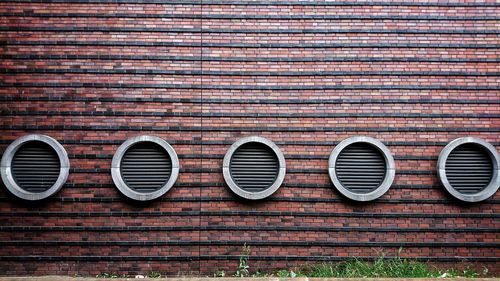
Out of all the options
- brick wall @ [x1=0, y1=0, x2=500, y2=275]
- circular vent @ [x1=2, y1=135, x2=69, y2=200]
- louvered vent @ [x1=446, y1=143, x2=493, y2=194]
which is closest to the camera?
circular vent @ [x1=2, y1=135, x2=69, y2=200]

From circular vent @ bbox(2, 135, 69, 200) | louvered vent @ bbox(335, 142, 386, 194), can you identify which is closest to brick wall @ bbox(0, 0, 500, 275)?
circular vent @ bbox(2, 135, 69, 200)

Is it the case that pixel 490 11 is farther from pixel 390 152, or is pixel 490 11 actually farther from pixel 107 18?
pixel 107 18

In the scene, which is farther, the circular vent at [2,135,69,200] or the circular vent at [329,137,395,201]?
the circular vent at [329,137,395,201]

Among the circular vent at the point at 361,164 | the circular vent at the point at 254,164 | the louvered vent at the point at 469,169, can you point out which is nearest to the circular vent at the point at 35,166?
the circular vent at the point at 254,164

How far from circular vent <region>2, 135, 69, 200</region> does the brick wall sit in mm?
193

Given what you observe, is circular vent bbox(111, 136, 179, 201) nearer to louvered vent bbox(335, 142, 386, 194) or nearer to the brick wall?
the brick wall

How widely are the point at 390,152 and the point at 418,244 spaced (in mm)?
1869

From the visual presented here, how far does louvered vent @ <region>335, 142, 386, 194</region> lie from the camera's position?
847 cm

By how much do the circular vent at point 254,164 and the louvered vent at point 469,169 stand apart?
3360 millimetres

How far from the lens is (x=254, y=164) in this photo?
8.50m

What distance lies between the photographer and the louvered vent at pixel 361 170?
847 cm

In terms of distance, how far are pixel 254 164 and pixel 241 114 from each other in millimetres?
1029

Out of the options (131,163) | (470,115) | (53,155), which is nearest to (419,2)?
(470,115)

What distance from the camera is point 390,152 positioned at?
8.41 m
